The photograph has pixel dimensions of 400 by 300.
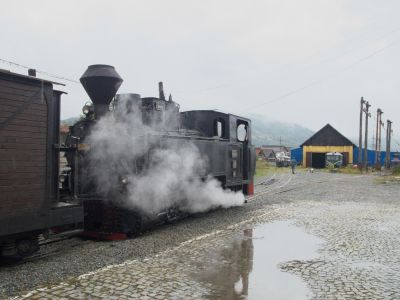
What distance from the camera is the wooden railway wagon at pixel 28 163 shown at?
5.50 meters

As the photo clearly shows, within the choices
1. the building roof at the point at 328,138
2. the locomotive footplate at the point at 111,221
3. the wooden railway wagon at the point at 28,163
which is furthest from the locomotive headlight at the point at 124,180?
the building roof at the point at 328,138

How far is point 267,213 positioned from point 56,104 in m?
7.07

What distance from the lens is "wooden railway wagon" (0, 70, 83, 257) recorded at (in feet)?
18.1

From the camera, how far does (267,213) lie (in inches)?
454

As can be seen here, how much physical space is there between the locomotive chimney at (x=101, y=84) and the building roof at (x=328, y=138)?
46.5 meters

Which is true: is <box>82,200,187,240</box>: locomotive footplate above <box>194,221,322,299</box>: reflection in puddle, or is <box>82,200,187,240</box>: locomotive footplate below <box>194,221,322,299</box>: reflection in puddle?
above

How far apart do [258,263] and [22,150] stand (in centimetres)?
389

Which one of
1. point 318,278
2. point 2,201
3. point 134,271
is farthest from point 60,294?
point 318,278

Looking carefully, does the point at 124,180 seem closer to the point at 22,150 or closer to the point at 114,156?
the point at 114,156

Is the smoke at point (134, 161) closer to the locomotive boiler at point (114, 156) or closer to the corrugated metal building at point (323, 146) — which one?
the locomotive boiler at point (114, 156)

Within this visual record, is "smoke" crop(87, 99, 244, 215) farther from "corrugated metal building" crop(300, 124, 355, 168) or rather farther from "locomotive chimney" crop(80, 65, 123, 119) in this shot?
"corrugated metal building" crop(300, 124, 355, 168)

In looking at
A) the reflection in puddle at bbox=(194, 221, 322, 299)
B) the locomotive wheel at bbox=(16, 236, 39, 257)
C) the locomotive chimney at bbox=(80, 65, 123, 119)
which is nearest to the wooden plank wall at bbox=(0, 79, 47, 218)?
the locomotive wheel at bbox=(16, 236, 39, 257)

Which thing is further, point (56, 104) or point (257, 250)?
point (257, 250)

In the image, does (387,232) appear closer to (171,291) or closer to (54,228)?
(171,291)
